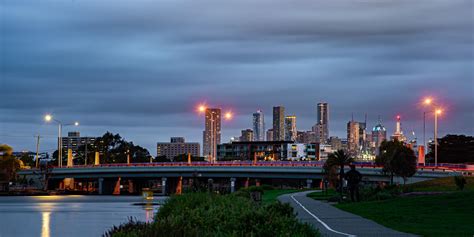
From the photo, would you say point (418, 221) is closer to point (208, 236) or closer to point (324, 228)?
point (324, 228)

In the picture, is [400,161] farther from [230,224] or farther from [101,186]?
[101,186]

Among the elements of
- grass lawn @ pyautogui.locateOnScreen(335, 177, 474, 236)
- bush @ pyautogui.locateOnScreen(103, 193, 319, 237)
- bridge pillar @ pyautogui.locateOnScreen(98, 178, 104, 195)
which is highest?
bush @ pyautogui.locateOnScreen(103, 193, 319, 237)

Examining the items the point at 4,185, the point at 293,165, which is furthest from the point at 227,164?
the point at 4,185

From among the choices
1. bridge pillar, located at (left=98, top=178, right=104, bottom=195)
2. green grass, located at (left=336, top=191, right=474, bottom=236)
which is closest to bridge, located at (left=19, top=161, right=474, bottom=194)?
bridge pillar, located at (left=98, top=178, right=104, bottom=195)

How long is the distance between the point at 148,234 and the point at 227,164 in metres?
127

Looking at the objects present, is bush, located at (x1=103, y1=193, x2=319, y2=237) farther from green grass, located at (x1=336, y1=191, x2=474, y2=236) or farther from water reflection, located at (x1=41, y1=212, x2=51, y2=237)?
water reflection, located at (x1=41, y1=212, x2=51, y2=237)

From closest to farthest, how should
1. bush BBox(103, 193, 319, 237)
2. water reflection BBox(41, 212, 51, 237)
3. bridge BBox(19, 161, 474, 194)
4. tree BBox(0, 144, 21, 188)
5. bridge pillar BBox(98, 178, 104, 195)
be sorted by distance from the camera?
bush BBox(103, 193, 319, 237) < water reflection BBox(41, 212, 51, 237) < bridge BBox(19, 161, 474, 194) < tree BBox(0, 144, 21, 188) < bridge pillar BBox(98, 178, 104, 195)

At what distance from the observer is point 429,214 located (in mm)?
43500

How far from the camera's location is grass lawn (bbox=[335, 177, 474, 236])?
33781 millimetres

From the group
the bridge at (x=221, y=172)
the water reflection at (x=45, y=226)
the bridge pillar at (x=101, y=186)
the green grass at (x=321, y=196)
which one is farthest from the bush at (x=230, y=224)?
the bridge pillar at (x=101, y=186)

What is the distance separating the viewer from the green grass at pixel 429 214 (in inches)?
1331

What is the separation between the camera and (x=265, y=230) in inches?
984

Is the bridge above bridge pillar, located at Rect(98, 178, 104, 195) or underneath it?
above

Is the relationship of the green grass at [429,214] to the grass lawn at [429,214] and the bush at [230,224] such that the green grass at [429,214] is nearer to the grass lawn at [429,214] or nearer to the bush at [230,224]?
the grass lawn at [429,214]
